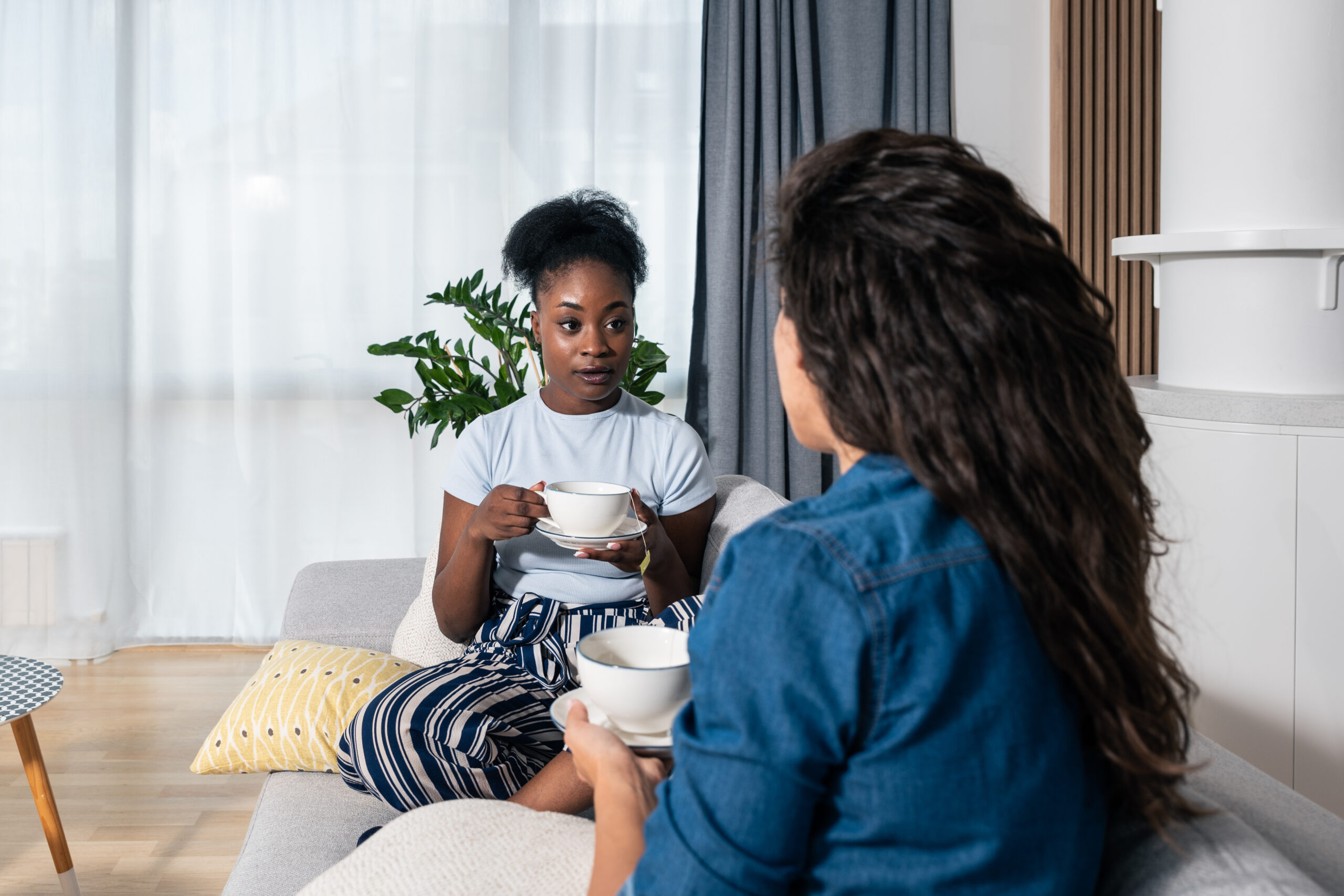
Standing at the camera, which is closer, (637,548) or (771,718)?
(771,718)

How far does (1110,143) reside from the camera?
3115 millimetres

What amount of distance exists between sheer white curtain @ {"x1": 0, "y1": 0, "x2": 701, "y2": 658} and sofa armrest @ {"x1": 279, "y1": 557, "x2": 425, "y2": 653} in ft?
3.20

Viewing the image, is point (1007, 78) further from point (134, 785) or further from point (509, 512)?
point (134, 785)

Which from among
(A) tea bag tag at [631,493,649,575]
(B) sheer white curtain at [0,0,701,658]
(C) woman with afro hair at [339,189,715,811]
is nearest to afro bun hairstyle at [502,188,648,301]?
(C) woman with afro hair at [339,189,715,811]

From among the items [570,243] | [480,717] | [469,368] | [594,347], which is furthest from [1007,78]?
[480,717]

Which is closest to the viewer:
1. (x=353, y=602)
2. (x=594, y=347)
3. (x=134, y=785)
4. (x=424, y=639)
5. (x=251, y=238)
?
(x=594, y=347)

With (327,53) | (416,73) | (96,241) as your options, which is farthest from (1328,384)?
(96,241)

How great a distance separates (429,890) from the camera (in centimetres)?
95

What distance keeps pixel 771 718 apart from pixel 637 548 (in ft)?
3.11

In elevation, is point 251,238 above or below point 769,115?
below

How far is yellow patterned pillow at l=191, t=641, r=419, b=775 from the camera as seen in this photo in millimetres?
1617

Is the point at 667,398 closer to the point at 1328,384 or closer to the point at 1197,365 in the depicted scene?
the point at 1197,365

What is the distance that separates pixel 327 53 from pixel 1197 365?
2723 millimetres

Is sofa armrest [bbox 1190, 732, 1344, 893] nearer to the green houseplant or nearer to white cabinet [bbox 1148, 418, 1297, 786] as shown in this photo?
white cabinet [bbox 1148, 418, 1297, 786]
